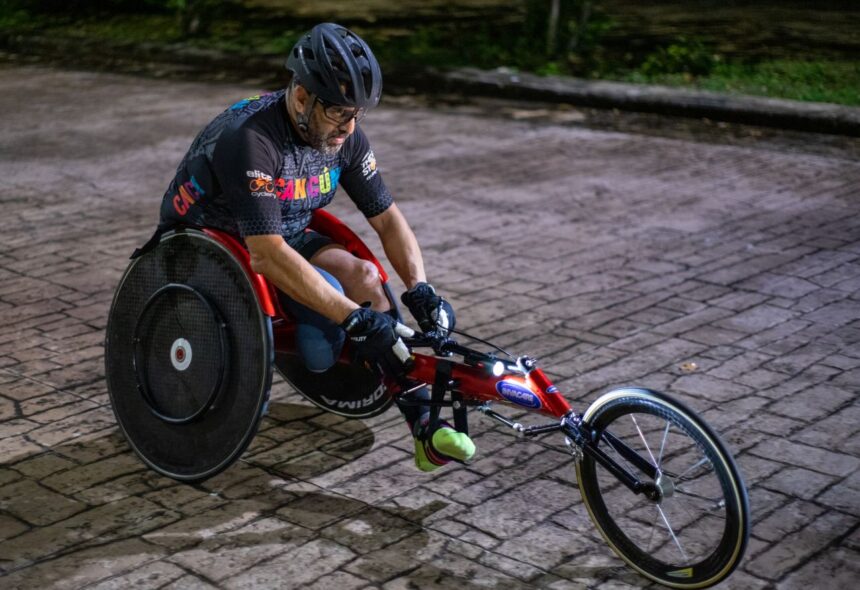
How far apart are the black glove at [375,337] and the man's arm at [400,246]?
0.49 m

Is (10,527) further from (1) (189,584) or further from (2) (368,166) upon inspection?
(2) (368,166)

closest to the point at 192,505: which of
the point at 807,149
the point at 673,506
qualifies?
the point at 673,506

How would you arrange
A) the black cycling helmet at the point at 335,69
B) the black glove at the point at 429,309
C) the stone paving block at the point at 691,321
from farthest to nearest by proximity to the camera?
the stone paving block at the point at 691,321
the black glove at the point at 429,309
the black cycling helmet at the point at 335,69

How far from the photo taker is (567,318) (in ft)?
20.8

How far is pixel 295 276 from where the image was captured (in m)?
4.15

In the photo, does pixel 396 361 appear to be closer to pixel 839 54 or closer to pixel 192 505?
pixel 192 505

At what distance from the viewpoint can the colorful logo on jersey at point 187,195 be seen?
169 inches

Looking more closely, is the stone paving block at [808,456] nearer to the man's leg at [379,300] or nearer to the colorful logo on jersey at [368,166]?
the man's leg at [379,300]

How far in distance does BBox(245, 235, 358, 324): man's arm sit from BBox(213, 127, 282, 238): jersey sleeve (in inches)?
1.9

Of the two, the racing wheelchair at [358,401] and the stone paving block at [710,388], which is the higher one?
the racing wheelchair at [358,401]

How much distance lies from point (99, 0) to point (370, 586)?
59.8 feet

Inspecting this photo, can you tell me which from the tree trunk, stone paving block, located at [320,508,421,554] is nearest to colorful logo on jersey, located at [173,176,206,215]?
stone paving block, located at [320,508,421,554]

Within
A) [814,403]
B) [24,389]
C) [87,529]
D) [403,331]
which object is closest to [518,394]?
[403,331]

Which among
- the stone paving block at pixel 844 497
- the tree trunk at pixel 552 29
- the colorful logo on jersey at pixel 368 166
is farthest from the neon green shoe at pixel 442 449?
the tree trunk at pixel 552 29
